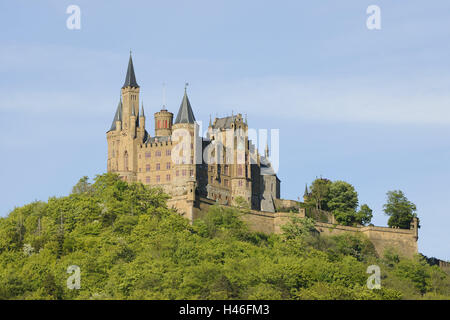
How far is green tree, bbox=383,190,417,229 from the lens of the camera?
437 ft

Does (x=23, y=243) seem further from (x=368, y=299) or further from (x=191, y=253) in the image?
(x=368, y=299)

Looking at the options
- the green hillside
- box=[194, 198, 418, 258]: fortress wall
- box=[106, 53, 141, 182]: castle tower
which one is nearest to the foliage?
box=[194, 198, 418, 258]: fortress wall

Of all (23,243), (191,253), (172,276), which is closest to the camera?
(172,276)

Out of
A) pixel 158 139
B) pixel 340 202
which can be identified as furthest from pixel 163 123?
pixel 340 202

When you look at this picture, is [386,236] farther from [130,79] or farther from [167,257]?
[130,79]

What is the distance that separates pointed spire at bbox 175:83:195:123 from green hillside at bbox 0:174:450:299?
934 cm

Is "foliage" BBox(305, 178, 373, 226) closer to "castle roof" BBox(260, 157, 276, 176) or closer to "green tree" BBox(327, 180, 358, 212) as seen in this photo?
"green tree" BBox(327, 180, 358, 212)

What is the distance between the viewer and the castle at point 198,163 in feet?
420

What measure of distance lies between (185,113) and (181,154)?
5266mm

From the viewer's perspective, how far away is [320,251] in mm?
121250
